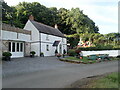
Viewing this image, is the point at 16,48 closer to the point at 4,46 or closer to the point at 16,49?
the point at 16,49

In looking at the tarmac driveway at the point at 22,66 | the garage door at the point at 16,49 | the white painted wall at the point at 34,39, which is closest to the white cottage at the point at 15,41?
the garage door at the point at 16,49

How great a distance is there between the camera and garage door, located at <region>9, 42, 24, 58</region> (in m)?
21.8

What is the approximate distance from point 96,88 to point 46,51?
23155mm

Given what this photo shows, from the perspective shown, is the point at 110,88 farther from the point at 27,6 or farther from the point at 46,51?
the point at 27,6

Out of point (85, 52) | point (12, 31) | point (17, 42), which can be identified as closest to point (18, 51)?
point (17, 42)

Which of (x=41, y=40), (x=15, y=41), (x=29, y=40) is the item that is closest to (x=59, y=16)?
(x=41, y=40)

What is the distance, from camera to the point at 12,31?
2238cm

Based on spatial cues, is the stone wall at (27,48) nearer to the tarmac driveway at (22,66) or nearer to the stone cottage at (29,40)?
the stone cottage at (29,40)

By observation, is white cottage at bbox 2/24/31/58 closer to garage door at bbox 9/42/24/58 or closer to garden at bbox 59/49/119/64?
garage door at bbox 9/42/24/58

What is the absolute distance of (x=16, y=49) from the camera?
75.2ft

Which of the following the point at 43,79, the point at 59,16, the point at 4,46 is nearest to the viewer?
the point at 43,79

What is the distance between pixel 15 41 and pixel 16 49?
54.3 inches

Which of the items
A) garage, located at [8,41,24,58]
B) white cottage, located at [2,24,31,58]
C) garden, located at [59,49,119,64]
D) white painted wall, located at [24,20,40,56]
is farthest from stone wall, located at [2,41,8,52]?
garden, located at [59,49,119,64]

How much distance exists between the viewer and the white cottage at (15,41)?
68.4 ft
